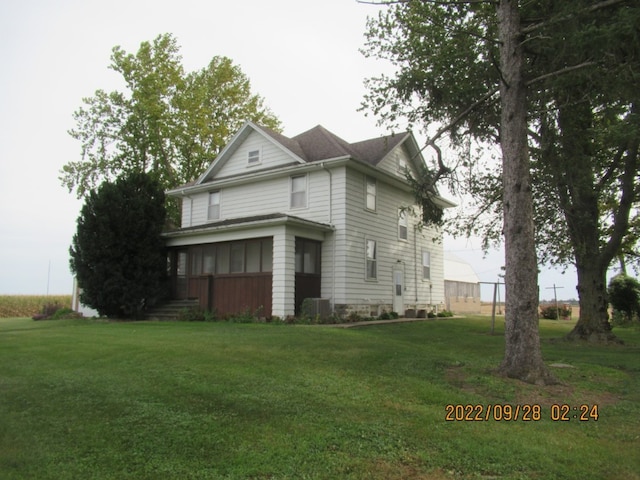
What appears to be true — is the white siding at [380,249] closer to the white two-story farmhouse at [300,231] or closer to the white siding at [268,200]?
the white two-story farmhouse at [300,231]

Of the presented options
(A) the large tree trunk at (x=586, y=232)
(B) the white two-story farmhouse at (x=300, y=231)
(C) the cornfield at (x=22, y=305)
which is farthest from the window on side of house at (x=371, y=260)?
(C) the cornfield at (x=22, y=305)

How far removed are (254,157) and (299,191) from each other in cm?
322

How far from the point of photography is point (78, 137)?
100 feet

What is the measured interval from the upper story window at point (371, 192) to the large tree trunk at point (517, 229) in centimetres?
1102

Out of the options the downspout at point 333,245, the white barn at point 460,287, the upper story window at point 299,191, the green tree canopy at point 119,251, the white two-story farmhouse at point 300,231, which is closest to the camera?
the white two-story farmhouse at point 300,231

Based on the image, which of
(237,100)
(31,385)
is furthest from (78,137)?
(31,385)

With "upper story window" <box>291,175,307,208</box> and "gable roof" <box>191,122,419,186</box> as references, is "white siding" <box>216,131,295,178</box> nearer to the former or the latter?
"gable roof" <box>191,122,419,186</box>

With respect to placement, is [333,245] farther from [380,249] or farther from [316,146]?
[316,146]

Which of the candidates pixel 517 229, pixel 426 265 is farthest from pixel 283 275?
pixel 426 265

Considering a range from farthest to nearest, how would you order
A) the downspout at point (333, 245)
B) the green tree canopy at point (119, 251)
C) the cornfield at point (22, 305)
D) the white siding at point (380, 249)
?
the cornfield at point (22, 305) → the green tree canopy at point (119, 251) → the white siding at point (380, 249) → the downspout at point (333, 245)

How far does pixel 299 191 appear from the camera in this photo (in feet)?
62.1

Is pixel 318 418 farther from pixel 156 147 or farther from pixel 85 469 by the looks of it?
pixel 156 147

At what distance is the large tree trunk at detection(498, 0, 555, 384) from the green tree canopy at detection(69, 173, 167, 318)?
14.7 m

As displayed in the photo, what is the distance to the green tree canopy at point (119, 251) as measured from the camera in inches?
706
